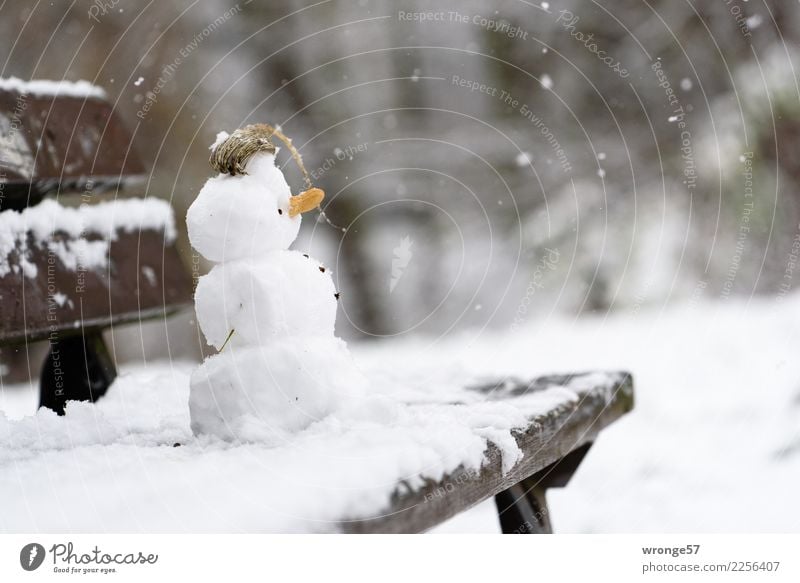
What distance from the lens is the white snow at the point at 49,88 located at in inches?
36.0

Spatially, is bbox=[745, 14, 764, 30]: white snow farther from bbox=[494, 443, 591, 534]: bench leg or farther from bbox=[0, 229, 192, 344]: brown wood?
bbox=[0, 229, 192, 344]: brown wood

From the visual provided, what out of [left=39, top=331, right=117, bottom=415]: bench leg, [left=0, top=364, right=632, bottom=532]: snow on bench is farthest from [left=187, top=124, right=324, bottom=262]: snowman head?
[left=39, top=331, right=117, bottom=415]: bench leg

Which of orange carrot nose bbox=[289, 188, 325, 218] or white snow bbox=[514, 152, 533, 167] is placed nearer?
orange carrot nose bbox=[289, 188, 325, 218]

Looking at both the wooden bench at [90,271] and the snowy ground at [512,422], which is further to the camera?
the wooden bench at [90,271]

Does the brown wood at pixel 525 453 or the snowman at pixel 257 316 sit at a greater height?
the snowman at pixel 257 316

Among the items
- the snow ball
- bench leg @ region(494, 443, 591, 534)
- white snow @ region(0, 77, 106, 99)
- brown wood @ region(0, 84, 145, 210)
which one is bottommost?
bench leg @ region(494, 443, 591, 534)

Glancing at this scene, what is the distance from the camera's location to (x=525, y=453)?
2.15 ft

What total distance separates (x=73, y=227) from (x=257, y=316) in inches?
16.4

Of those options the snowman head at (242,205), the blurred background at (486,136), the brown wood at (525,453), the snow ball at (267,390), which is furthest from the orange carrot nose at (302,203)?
the blurred background at (486,136)

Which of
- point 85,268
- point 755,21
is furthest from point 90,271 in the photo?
point 755,21

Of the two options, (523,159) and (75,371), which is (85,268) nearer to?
(75,371)

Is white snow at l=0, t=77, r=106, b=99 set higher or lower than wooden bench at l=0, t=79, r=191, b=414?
higher

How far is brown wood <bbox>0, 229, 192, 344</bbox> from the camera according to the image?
85 centimetres

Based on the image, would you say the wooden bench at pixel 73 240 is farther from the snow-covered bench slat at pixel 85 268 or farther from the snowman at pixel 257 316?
the snowman at pixel 257 316
